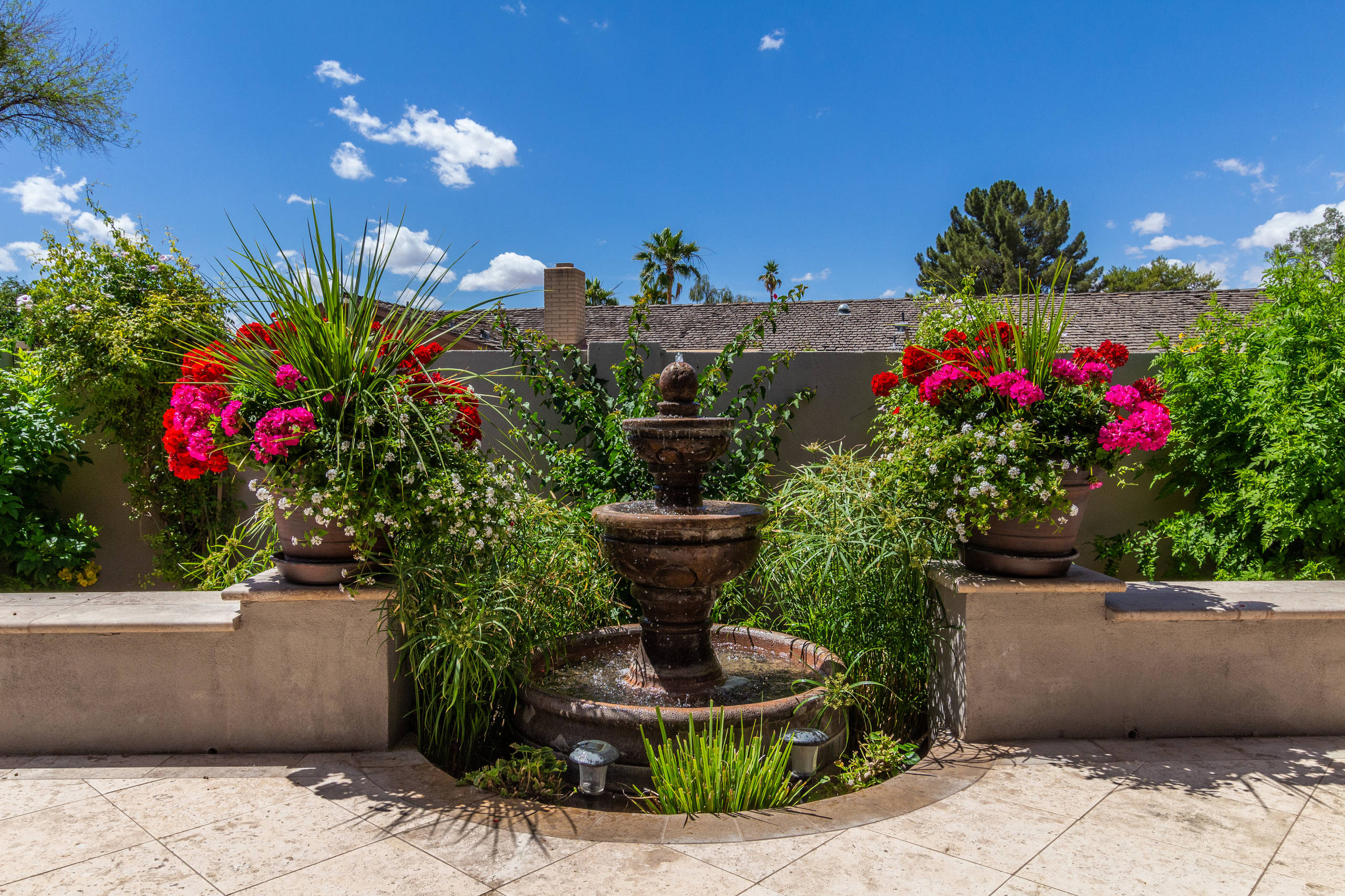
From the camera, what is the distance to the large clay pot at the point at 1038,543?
10.2ft

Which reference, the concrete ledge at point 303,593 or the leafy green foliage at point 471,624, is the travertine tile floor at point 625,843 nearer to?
the leafy green foliage at point 471,624

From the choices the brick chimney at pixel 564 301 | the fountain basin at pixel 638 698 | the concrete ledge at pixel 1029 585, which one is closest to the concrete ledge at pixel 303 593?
the fountain basin at pixel 638 698

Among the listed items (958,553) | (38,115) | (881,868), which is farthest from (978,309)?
(38,115)

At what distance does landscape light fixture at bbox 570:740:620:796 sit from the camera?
2.58 metres

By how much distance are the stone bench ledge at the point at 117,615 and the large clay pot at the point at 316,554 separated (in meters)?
0.29

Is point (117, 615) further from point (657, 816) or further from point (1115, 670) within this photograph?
point (1115, 670)

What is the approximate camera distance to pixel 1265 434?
434cm

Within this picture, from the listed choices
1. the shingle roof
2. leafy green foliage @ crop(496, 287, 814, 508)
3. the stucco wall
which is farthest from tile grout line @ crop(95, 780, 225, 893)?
the shingle roof

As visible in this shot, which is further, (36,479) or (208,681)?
(36,479)

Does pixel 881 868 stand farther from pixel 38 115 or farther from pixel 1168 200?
pixel 38 115

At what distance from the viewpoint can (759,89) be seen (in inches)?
510

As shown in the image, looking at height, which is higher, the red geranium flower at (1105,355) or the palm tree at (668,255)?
the palm tree at (668,255)

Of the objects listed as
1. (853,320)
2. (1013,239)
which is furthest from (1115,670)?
(1013,239)

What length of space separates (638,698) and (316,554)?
1.43 metres
